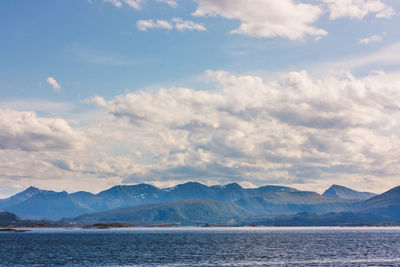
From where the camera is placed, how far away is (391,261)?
127m

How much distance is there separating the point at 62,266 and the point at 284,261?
6531 cm

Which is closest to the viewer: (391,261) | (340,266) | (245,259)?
(340,266)

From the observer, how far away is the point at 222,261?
5177 inches

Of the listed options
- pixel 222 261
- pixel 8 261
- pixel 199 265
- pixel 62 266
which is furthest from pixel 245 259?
pixel 8 261

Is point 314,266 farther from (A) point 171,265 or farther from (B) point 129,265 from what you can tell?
(B) point 129,265

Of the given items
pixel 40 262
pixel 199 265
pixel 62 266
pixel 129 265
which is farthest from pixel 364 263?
pixel 40 262

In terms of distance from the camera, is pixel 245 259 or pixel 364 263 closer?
pixel 364 263

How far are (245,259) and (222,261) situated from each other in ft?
30.2

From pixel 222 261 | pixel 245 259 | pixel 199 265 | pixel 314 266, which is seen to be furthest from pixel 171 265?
pixel 314 266

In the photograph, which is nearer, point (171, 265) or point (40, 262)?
point (171, 265)

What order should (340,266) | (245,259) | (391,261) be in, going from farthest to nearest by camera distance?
1. (245,259)
2. (391,261)
3. (340,266)

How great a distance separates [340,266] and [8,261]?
9991cm

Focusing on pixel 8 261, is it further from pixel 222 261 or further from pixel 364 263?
pixel 364 263

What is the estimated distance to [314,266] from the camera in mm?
115625
